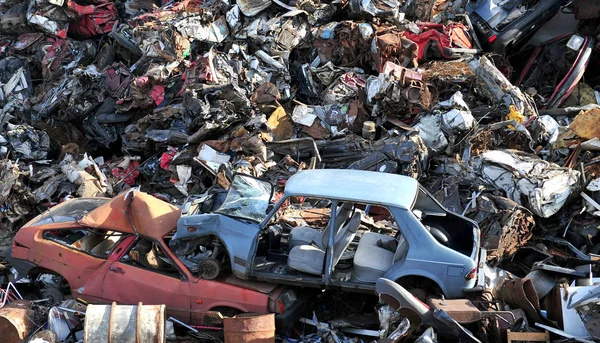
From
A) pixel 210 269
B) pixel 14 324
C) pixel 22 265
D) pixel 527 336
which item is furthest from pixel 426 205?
pixel 22 265

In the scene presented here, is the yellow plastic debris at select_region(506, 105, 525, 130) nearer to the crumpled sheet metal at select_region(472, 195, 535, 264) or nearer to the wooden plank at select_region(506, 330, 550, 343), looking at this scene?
the crumpled sheet metal at select_region(472, 195, 535, 264)

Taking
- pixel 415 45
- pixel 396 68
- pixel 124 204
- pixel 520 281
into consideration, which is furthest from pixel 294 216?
pixel 415 45

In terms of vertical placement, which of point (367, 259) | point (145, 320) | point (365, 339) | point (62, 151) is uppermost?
point (367, 259)

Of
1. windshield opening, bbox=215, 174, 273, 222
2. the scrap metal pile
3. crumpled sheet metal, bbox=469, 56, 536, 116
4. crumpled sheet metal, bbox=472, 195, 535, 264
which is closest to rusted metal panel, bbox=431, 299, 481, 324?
the scrap metal pile

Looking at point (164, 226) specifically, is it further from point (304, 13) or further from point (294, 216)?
point (304, 13)

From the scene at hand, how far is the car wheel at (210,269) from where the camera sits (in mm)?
5797

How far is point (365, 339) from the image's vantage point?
5.76 m

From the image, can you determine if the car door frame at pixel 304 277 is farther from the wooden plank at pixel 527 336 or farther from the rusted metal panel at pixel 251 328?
the wooden plank at pixel 527 336

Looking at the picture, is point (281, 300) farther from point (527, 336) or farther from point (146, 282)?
point (527, 336)

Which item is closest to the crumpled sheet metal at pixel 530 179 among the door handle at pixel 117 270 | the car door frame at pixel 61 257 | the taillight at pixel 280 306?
the taillight at pixel 280 306

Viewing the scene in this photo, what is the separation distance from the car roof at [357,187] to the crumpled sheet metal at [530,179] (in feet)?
7.21

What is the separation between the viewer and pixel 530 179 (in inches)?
287

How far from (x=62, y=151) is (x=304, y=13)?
5.05 m

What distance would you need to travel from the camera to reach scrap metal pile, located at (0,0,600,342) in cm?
729
